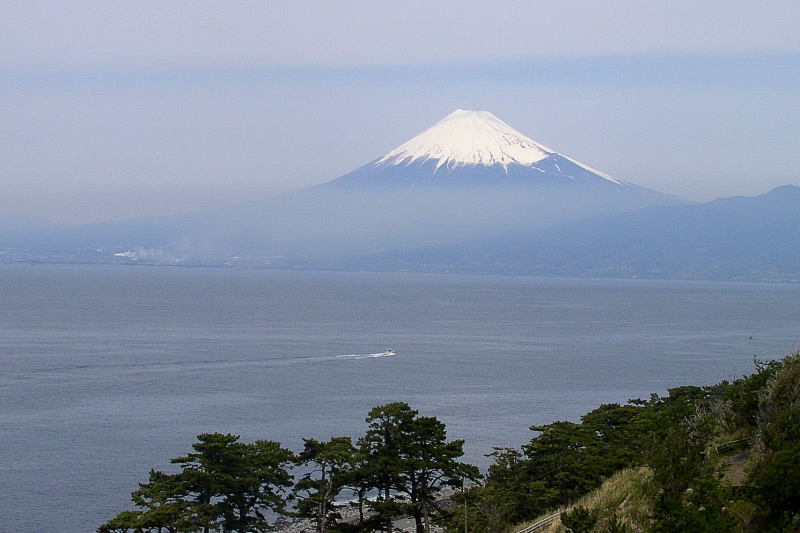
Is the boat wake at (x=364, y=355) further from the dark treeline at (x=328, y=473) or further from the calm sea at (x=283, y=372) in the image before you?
the dark treeline at (x=328, y=473)

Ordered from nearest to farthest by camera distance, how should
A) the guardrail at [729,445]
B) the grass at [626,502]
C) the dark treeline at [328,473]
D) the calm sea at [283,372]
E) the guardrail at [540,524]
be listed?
the grass at [626,502] → the guardrail at [540,524] → the guardrail at [729,445] → the dark treeline at [328,473] → the calm sea at [283,372]

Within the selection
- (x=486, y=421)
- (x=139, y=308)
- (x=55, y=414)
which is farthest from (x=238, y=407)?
(x=139, y=308)

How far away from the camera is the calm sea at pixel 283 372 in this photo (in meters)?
36.9

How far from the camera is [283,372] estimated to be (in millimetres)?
61062

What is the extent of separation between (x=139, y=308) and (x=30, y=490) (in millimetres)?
85482

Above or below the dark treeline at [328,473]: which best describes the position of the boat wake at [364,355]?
below

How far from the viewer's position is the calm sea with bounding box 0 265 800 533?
36.9 m

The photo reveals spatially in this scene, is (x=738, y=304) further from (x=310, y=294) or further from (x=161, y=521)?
(x=161, y=521)

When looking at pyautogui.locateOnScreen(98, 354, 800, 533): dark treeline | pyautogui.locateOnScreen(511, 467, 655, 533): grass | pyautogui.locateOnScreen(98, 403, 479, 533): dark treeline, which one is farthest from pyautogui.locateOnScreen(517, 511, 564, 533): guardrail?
pyautogui.locateOnScreen(98, 403, 479, 533): dark treeline

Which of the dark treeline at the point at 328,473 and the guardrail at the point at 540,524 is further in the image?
the dark treeline at the point at 328,473

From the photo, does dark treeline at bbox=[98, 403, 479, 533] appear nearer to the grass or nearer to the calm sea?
the calm sea

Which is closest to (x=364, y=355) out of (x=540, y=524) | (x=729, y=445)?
(x=729, y=445)

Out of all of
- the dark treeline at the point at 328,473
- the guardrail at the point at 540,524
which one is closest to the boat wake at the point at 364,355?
the dark treeline at the point at 328,473

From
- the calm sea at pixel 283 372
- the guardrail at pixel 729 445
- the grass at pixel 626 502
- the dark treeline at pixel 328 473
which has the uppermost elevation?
the guardrail at pixel 729 445
